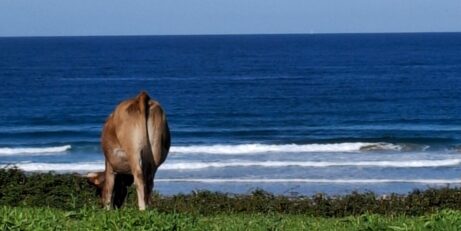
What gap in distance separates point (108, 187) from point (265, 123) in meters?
37.5

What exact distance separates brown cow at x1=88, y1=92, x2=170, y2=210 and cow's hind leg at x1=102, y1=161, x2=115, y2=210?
0.20m

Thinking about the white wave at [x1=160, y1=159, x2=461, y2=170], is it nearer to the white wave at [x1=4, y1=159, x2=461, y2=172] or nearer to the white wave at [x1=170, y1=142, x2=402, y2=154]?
the white wave at [x1=4, y1=159, x2=461, y2=172]

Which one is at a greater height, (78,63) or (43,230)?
(78,63)

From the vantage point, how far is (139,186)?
1009cm

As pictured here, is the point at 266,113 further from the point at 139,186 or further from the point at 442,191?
the point at 139,186

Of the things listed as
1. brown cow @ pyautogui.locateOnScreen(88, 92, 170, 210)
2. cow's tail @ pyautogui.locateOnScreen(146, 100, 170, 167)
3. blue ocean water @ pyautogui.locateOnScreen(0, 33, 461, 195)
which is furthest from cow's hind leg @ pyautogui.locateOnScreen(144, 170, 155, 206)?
blue ocean water @ pyautogui.locateOnScreen(0, 33, 461, 195)

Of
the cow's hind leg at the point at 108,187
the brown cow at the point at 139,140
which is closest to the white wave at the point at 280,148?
the cow's hind leg at the point at 108,187

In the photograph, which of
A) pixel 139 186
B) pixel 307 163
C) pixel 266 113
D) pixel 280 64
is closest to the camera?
pixel 139 186

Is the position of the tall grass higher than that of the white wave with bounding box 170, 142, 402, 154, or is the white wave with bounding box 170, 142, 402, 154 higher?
the white wave with bounding box 170, 142, 402, 154

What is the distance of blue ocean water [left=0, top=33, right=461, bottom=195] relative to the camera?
3098cm

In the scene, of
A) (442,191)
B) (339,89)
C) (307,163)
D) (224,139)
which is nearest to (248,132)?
(224,139)

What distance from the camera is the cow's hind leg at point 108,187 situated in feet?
35.1

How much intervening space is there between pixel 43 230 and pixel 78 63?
3962 inches

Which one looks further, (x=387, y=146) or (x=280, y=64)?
(x=280, y=64)
